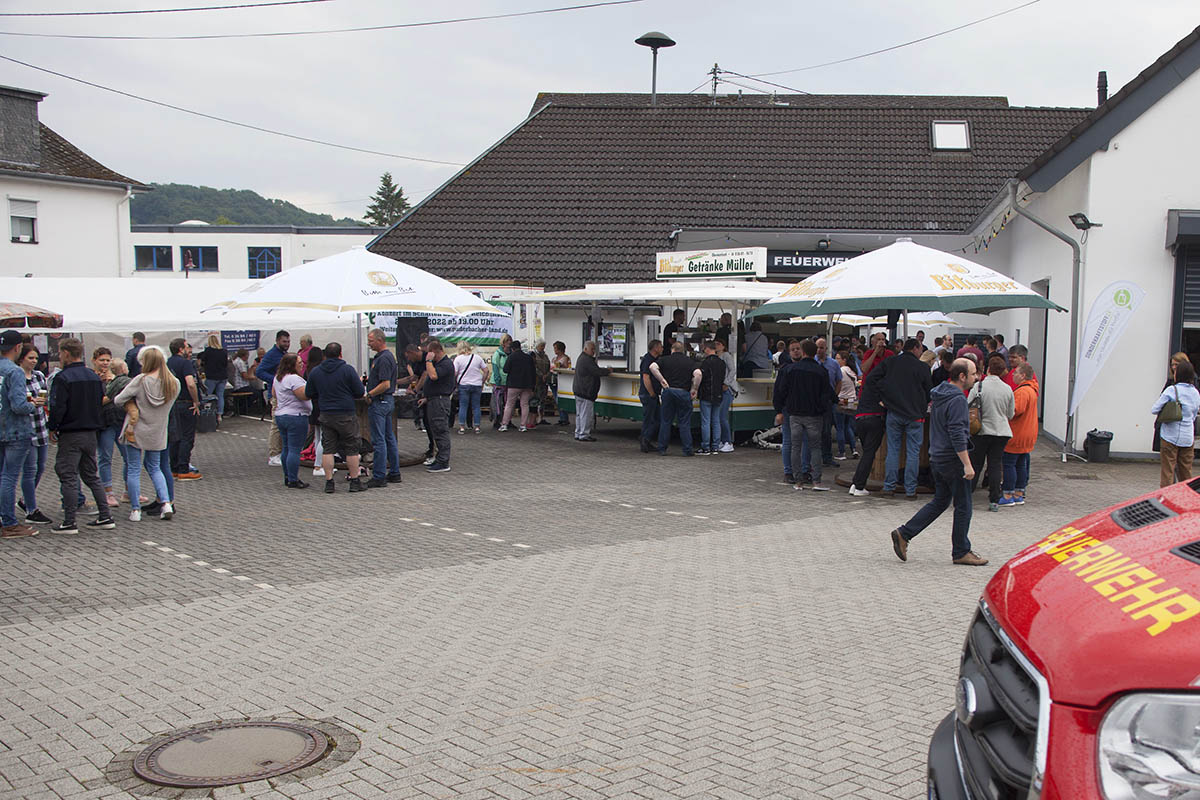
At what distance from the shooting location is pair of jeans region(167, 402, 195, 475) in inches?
519

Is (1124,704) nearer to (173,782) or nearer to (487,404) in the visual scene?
(173,782)

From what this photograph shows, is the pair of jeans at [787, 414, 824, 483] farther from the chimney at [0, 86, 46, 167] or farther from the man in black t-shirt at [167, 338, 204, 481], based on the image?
the chimney at [0, 86, 46, 167]

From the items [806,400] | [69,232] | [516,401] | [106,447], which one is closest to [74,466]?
[106,447]

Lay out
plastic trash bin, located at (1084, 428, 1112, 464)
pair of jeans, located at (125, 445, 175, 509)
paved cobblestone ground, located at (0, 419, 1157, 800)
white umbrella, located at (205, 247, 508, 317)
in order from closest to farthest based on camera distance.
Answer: paved cobblestone ground, located at (0, 419, 1157, 800), pair of jeans, located at (125, 445, 175, 509), white umbrella, located at (205, 247, 508, 317), plastic trash bin, located at (1084, 428, 1112, 464)

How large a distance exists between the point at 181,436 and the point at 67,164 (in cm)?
2075

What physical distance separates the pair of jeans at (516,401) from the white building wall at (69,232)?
1704 cm

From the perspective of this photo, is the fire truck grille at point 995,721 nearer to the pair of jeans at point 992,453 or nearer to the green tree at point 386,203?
the pair of jeans at point 992,453

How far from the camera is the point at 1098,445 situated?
14672mm

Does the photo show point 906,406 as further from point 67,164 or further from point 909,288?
point 67,164

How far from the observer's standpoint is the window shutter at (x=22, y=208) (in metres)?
28.0

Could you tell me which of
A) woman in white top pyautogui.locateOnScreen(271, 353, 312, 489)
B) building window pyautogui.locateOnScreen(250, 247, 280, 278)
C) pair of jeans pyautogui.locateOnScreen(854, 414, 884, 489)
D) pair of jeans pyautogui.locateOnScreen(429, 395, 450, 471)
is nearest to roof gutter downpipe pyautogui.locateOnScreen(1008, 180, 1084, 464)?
pair of jeans pyautogui.locateOnScreen(854, 414, 884, 489)

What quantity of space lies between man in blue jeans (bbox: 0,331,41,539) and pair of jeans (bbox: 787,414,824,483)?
831cm

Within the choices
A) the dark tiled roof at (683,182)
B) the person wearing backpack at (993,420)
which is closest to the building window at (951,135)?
the dark tiled roof at (683,182)

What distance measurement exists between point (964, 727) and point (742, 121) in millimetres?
26461
